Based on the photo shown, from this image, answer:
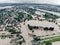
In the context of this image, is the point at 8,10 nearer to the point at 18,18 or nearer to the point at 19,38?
the point at 18,18

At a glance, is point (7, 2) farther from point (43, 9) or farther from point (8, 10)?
point (43, 9)

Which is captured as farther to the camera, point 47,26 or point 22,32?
point 47,26

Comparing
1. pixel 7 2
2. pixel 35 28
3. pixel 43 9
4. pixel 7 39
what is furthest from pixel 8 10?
pixel 7 39

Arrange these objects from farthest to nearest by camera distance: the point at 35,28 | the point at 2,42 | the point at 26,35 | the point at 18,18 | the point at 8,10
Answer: the point at 8,10 → the point at 18,18 → the point at 35,28 → the point at 26,35 → the point at 2,42

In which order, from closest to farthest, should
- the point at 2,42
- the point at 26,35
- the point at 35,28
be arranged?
1. the point at 2,42
2. the point at 26,35
3. the point at 35,28

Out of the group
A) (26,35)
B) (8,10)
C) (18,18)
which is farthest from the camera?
(8,10)

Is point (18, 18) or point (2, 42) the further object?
point (18, 18)

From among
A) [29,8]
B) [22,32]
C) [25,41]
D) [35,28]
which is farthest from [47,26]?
[29,8]

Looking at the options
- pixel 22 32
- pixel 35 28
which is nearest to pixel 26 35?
pixel 22 32
